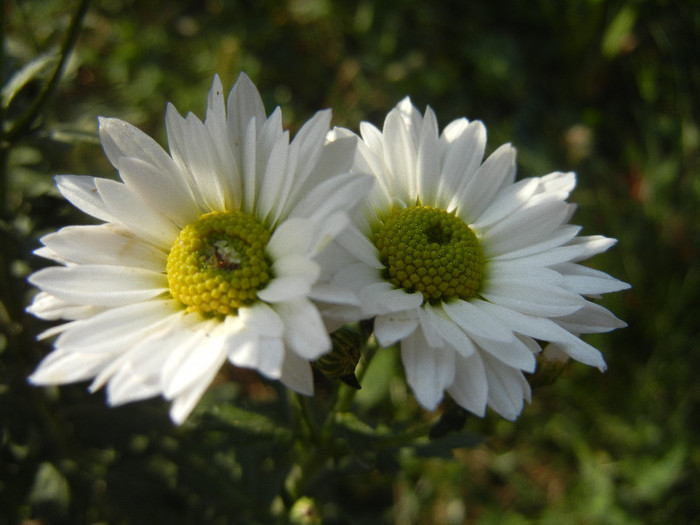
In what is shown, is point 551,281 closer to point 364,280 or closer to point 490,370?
point 490,370

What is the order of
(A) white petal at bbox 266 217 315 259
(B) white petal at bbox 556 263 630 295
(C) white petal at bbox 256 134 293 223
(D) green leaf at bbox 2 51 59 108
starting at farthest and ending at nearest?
(D) green leaf at bbox 2 51 59 108, (B) white petal at bbox 556 263 630 295, (C) white petal at bbox 256 134 293 223, (A) white petal at bbox 266 217 315 259

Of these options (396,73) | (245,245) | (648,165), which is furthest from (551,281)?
(396,73)

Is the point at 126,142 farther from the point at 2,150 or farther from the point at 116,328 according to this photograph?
the point at 2,150

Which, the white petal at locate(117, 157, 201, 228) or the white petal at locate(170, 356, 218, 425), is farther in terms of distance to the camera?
the white petal at locate(117, 157, 201, 228)

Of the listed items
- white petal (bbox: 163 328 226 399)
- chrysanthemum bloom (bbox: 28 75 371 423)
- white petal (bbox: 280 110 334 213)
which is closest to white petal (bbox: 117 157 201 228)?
chrysanthemum bloom (bbox: 28 75 371 423)

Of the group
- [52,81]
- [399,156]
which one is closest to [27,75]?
[52,81]

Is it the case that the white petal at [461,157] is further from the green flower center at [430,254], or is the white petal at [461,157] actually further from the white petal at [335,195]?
the white petal at [335,195]

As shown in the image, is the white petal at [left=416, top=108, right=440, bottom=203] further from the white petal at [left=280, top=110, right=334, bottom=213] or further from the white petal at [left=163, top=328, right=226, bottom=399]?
the white petal at [left=163, top=328, right=226, bottom=399]
